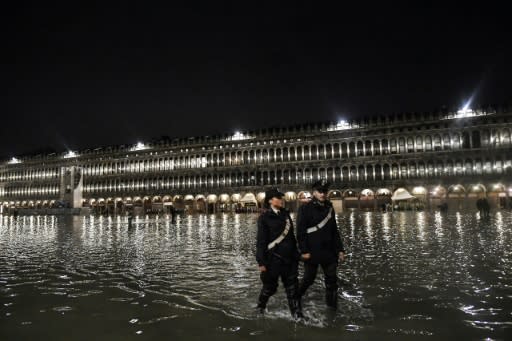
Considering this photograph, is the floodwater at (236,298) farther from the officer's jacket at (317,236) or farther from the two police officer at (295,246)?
the officer's jacket at (317,236)

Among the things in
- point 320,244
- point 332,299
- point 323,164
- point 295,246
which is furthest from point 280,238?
point 323,164

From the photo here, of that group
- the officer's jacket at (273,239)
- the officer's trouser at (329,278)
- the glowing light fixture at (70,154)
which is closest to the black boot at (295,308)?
the officer's trouser at (329,278)

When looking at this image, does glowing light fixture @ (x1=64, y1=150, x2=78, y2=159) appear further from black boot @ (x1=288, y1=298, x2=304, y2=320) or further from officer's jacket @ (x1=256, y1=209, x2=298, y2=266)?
black boot @ (x1=288, y1=298, x2=304, y2=320)

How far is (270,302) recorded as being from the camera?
4.97m

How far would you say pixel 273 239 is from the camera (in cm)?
430

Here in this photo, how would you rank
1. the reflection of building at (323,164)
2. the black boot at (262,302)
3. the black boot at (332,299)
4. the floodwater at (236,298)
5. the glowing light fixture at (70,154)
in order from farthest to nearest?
the glowing light fixture at (70,154) < the reflection of building at (323,164) < the black boot at (332,299) < the black boot at (262,302) < the floodwater at (236,298)

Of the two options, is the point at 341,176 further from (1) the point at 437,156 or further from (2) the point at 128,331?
(2) the point at 128,331

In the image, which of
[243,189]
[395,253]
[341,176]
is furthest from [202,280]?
[243,189]

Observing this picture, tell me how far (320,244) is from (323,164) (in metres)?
49.6

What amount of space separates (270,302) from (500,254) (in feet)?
20.3

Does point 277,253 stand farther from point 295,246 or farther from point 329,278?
point 329,278

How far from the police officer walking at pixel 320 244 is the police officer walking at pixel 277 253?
0.24 metres

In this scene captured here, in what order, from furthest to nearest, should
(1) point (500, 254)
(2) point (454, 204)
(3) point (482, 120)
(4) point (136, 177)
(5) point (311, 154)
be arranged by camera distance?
(4) point (136, 177) → (5) point (311, 154) → (3) point (482, 120) → (2) point (454, 204) → (1) point (500, 254)

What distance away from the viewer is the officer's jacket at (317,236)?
4.49 meters
